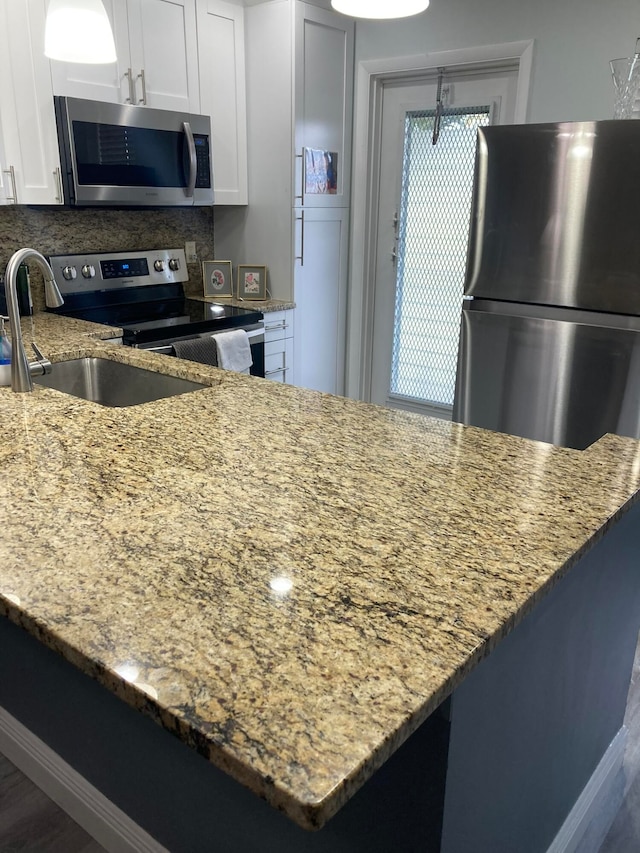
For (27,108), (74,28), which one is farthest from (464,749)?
(27,108)

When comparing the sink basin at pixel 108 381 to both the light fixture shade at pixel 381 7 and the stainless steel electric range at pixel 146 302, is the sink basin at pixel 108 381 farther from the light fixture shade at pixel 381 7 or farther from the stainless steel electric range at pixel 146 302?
the light fixture shade at pixel 381 7

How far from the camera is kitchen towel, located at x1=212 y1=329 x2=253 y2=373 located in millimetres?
3248

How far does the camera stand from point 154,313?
11.2ft

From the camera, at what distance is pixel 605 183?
2.37m

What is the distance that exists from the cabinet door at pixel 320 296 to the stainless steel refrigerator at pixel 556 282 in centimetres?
125

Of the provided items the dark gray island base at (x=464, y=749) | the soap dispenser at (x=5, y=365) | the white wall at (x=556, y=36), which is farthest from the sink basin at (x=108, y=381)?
the white wall at (x=556, y=36)

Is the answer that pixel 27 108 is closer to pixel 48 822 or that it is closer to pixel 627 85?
pixel 627 85

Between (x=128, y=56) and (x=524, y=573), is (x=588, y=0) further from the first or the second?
(x=524, y=573)

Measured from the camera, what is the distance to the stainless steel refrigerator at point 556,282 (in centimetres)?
238

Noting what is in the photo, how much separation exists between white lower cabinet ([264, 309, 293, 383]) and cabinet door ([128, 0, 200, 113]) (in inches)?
43.3

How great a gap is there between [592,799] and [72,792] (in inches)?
49.2

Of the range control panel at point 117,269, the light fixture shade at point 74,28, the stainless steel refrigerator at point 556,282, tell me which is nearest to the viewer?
the light fixture shade at point 74,28

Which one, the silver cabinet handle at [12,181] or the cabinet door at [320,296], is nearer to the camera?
the silver cabinet handle at [12,181]

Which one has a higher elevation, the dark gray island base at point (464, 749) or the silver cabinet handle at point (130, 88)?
the silver cabinet handle at point (130, 88)
